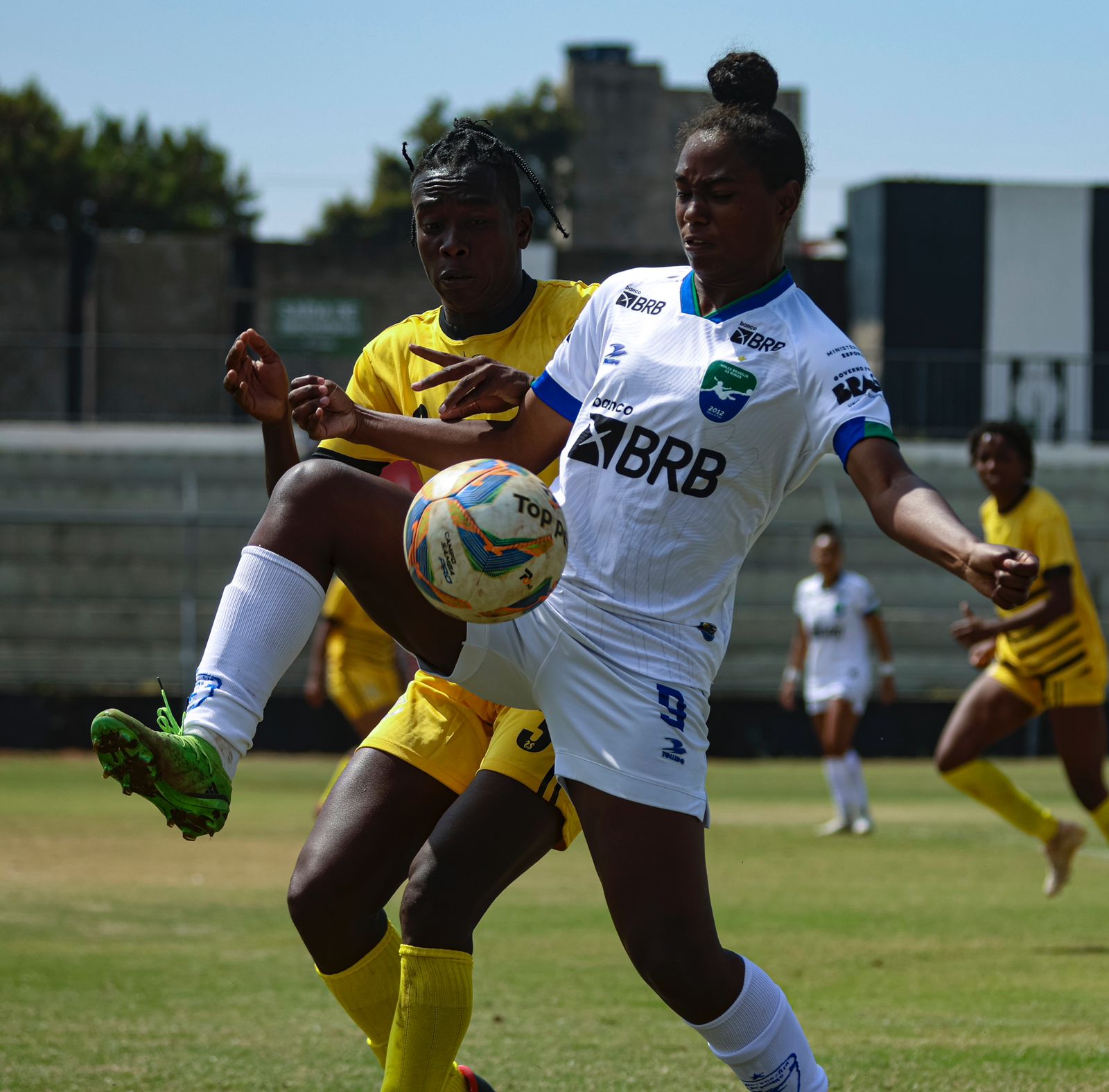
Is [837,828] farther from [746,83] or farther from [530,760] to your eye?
[746,83]

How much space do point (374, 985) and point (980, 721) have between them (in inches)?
241

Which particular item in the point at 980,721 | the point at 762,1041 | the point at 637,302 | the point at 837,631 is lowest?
the point at 837,631

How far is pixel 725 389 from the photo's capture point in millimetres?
3895

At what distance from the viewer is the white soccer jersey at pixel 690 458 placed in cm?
389

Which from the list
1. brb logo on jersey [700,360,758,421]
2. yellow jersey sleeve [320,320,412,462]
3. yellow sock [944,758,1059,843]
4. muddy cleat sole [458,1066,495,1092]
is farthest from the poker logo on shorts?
yellow sock [944,758,1059,843]

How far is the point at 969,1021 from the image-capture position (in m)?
6.38

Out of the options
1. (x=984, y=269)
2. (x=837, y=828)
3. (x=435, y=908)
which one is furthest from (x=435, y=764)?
(x=984, y=269)

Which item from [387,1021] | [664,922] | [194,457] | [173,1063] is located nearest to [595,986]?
[173,1063]

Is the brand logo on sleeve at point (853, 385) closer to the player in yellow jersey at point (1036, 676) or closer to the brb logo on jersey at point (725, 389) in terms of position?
the brb logo on jersey at point (725, 389)

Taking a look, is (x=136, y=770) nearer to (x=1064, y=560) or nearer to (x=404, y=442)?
(x=404, y=442)

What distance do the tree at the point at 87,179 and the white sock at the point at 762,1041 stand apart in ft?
176

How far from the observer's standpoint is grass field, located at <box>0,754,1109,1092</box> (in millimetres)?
5559

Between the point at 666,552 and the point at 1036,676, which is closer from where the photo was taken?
the point at 666,552

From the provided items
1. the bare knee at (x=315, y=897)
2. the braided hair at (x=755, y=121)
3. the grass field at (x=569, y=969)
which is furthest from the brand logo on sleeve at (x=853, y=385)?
the grass field at (x=569, y=969)
